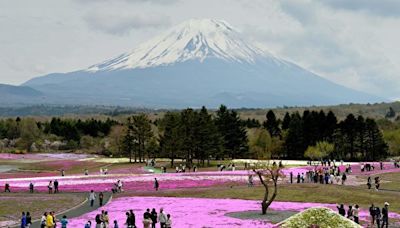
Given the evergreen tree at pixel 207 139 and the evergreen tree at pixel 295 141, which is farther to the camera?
the evergreen tree at pixel 295 141

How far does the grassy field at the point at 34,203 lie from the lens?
178 ft

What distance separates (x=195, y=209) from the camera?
5388cm

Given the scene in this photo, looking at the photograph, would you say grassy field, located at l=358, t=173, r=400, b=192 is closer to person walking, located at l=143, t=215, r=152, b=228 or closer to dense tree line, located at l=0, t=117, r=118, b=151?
person walking, located at l=143, t=215, r=152, b=228

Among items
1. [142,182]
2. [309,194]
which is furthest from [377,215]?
[142,182]

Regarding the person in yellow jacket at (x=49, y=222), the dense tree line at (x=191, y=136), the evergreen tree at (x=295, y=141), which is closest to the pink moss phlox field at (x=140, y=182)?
the dense tree line at (x=191, y=136)

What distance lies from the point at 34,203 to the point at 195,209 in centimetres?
1849

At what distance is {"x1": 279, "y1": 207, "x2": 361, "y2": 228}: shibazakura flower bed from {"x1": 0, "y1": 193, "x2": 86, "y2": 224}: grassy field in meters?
33.4

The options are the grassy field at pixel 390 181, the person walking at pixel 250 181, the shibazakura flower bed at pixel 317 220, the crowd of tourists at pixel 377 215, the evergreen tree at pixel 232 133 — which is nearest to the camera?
the shibazakura flower bed at pixel 317 220

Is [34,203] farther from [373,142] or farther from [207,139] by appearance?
[373,142]

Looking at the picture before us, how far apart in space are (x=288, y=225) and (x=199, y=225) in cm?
A: 2067

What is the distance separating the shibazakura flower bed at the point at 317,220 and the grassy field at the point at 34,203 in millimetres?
33407

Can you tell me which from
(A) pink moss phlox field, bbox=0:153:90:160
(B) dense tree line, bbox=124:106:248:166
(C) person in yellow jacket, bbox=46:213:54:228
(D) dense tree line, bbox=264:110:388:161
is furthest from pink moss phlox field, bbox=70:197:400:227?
(A) pink moss phlox field, bbox=0:153:90:160

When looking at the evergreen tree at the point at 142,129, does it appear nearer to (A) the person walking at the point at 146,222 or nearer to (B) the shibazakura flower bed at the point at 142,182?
(B) the shibazakura flower bed at the point at 142,182

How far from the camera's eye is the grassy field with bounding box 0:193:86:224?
54.3m
